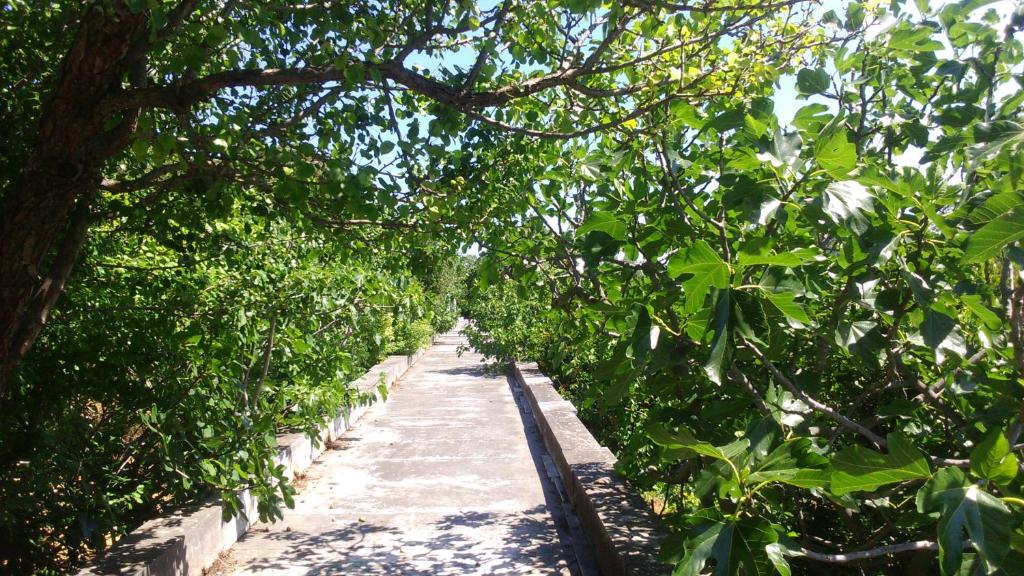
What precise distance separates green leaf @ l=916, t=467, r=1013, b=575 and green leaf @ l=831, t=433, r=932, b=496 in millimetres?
49

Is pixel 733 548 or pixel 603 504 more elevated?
pixel 733 548

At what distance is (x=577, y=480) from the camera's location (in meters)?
5.58

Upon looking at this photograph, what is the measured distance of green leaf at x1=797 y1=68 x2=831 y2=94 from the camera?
100 inches

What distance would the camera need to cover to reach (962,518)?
4.78ft

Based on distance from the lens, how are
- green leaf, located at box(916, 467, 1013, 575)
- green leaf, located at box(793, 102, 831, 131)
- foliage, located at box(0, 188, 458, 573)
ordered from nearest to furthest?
green leaf, located at box(916, 467, 1013, 575) < green leaf, located at box(793, 102, 831, 131) < foliage, located at box(0, 188, 458, 573)

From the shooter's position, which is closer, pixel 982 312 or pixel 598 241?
pixel 982 312

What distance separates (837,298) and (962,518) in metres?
1.12

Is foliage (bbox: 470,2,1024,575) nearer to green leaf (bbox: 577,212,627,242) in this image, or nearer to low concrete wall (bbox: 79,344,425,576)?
green leaf (bbox: 577,212,627,242)

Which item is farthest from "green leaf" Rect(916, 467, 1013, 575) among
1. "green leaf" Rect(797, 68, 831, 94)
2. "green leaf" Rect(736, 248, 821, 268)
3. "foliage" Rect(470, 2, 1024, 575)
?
"green leaf" Rect(797, 68, 831, 94)

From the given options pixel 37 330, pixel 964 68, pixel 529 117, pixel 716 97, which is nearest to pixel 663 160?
pixel 716 97

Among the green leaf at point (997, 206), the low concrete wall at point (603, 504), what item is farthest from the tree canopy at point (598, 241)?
the low concrete wall at point (603, 504)

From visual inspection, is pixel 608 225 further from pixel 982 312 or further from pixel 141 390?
pixel 141 390

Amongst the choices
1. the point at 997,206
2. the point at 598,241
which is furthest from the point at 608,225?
the point at 997,206

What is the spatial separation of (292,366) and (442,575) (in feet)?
6.98
